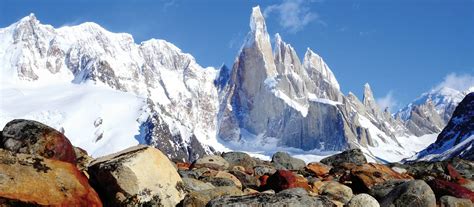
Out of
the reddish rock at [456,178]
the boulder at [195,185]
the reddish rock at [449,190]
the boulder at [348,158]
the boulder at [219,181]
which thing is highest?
the boulder at [348,158]

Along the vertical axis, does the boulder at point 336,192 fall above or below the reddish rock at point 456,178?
below

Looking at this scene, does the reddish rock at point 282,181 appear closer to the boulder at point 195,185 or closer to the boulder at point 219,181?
the boulder at point 219,181

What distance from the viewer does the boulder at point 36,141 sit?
18.8m

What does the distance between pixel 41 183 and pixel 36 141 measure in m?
3.50

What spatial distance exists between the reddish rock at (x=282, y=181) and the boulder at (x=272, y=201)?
541 centimetres

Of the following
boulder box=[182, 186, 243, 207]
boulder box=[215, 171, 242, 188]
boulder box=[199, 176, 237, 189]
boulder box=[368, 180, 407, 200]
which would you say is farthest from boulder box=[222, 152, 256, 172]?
boulder box=[182, 186, 243, 207]

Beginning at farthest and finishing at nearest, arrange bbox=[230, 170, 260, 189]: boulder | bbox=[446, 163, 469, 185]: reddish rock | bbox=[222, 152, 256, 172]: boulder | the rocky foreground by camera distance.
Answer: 1. bbox=[222, 152, 256, 172]: boulder
2. bbox=[446, 163, 469, 185]: reddish rock
3. bbox=[230, 170, 260, 189]: boulder
4. the rocky foreground

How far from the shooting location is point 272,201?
642 inches

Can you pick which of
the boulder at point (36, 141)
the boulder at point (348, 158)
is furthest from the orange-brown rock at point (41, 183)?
the boulder at point (348, 158)

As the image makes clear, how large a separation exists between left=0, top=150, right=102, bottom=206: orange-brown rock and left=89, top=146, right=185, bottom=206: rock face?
549 mm

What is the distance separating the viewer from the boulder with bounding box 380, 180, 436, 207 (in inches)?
786

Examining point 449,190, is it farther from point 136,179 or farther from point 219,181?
point 136,179

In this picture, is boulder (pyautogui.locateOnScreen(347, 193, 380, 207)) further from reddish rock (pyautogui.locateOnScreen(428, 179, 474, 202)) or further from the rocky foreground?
reddish rock (pyautogui.locateOnScreen(428, 179, 474, 202))

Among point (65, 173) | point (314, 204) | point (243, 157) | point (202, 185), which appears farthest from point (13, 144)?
point (243, 157)
